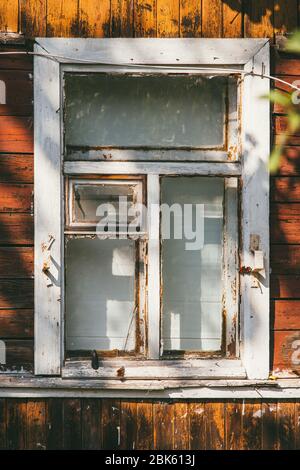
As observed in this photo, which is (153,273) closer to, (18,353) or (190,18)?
(18,353)

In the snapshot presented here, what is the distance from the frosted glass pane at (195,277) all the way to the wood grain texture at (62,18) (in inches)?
38.6

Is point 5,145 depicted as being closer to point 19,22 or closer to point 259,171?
point 19,22

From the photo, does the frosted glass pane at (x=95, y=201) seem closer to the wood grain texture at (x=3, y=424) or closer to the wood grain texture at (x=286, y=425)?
the wood grain texture at (x=3, y=424)

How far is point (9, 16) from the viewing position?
9.60ft

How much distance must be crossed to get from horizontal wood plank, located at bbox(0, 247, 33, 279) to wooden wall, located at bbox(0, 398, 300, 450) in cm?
67

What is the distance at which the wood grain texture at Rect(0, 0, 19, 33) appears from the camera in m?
2.92

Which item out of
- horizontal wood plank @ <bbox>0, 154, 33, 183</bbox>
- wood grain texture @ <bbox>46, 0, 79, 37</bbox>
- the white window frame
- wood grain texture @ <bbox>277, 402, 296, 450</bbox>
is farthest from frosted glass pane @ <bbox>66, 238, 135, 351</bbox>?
wood grain texture @ <bbox>46, 0, 79, 37</bbox>

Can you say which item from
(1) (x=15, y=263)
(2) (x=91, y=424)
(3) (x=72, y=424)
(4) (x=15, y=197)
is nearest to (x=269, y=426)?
(2) (x=91, y=424)

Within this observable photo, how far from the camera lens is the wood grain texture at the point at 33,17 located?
2.93m

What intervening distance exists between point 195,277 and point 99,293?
0.54 m

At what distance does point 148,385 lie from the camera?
115 inches

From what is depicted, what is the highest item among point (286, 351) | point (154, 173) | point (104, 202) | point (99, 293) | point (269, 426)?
point (154, 173)

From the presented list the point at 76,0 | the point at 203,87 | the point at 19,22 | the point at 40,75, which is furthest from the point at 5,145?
the point at 203,87

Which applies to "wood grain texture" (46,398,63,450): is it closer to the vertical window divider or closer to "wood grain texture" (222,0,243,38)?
the vertical window divider
